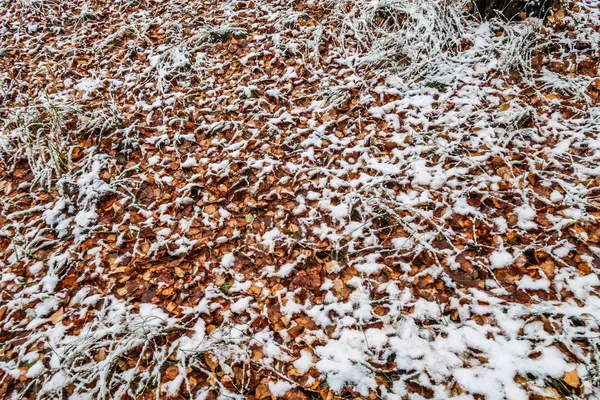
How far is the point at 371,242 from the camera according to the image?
2.39 m

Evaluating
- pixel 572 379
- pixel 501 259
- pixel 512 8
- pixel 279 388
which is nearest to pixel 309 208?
pixel 279 388

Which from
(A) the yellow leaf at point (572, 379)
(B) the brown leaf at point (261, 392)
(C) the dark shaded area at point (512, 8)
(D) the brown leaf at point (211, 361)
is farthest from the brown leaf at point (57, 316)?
(C) the dark shaded area at point (512, 8)

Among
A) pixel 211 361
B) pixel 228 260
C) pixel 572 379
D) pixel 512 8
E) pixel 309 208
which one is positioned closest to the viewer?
pixel 572 379

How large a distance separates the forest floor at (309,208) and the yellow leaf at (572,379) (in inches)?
0.7

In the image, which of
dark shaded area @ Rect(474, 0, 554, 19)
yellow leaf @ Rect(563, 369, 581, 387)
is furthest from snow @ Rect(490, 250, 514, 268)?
dark shaded area @ Rect(474, 0, 554, 19)

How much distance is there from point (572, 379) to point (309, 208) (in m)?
1.87

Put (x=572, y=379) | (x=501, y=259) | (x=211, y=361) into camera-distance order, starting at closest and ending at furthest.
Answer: (x=572, y=379)
(x=211, y=361)
(x=501, y=259)

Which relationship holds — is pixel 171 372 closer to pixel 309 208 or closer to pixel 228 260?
pixel 228 260

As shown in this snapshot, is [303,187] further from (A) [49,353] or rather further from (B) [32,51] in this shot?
(B) [32,51]

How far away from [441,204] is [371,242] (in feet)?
2.05

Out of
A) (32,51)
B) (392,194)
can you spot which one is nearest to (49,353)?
(392,194)

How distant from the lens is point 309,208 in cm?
262

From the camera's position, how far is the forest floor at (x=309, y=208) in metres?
1.96

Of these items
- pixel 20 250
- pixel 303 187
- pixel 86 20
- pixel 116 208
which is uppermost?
pixel 86 20
